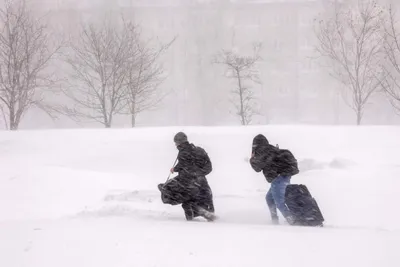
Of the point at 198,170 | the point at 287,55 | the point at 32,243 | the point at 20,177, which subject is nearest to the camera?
the point at 32,243

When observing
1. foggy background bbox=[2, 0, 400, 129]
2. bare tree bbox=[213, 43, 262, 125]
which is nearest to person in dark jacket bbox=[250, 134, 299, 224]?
bare tree bbox=[213, 43, 262, 125]

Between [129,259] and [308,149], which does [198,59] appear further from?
[129,259]

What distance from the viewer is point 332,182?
10.8 m

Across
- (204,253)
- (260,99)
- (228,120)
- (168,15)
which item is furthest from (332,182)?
(168,15)

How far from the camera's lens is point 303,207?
23.6 ft

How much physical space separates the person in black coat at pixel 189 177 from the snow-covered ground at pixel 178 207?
43 centimetres

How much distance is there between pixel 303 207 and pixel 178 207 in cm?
322

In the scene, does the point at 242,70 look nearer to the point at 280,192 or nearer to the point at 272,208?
the point at 272,208

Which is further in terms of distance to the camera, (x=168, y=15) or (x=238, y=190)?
(x=168, y=15)

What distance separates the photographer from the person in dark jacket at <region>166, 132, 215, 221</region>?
7.44 meters

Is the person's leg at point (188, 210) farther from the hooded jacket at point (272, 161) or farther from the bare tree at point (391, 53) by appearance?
the bare tree at point (391, 53)

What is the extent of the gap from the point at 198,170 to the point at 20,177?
551cm

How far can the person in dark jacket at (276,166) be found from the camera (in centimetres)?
743

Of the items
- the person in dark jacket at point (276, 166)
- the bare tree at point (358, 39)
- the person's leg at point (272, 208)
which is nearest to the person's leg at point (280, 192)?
the person in dark jacket at point (276, 166)
